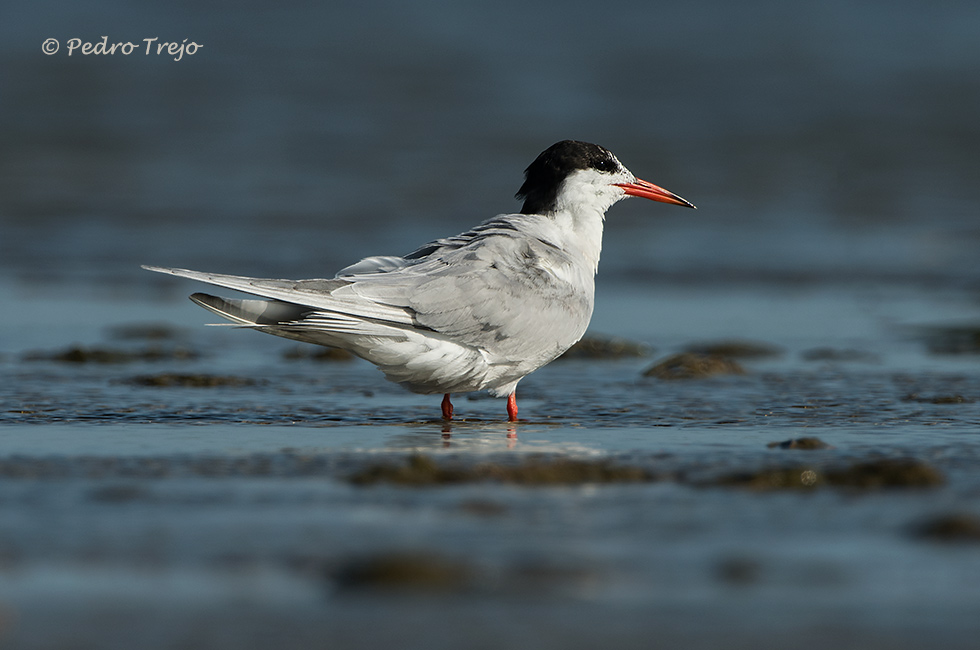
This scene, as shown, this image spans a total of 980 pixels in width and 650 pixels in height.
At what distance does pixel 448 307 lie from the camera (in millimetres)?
4742

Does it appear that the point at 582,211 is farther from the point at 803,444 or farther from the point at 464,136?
the point at 464,136

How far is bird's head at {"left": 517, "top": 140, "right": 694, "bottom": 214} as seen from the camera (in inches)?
224

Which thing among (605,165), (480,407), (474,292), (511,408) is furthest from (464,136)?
(474,292)

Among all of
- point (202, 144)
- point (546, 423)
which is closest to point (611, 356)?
point (546, 423)

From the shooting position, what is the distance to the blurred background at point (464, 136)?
1016 cm

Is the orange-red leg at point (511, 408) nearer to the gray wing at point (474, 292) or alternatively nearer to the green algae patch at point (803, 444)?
the gray wing at point (474, 292)

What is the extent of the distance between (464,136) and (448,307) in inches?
512

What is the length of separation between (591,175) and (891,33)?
26.8 meters

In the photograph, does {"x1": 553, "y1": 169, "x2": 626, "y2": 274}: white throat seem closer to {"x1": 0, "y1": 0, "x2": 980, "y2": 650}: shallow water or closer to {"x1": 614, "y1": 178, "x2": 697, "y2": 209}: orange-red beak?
{"x1": 614, "y1": 178, "x2": 697, "y2": 209}: orange-red beak

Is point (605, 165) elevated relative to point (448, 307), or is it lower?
elevated

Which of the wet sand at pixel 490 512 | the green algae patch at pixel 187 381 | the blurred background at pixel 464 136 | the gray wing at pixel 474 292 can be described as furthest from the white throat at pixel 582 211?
the blurred background at pixel 464 136

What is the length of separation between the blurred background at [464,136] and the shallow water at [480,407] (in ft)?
0.29

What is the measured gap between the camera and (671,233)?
11.2 meters

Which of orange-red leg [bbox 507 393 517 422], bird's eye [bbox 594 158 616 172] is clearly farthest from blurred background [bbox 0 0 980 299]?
orange-red leg [bbox 507 393 517 422]
